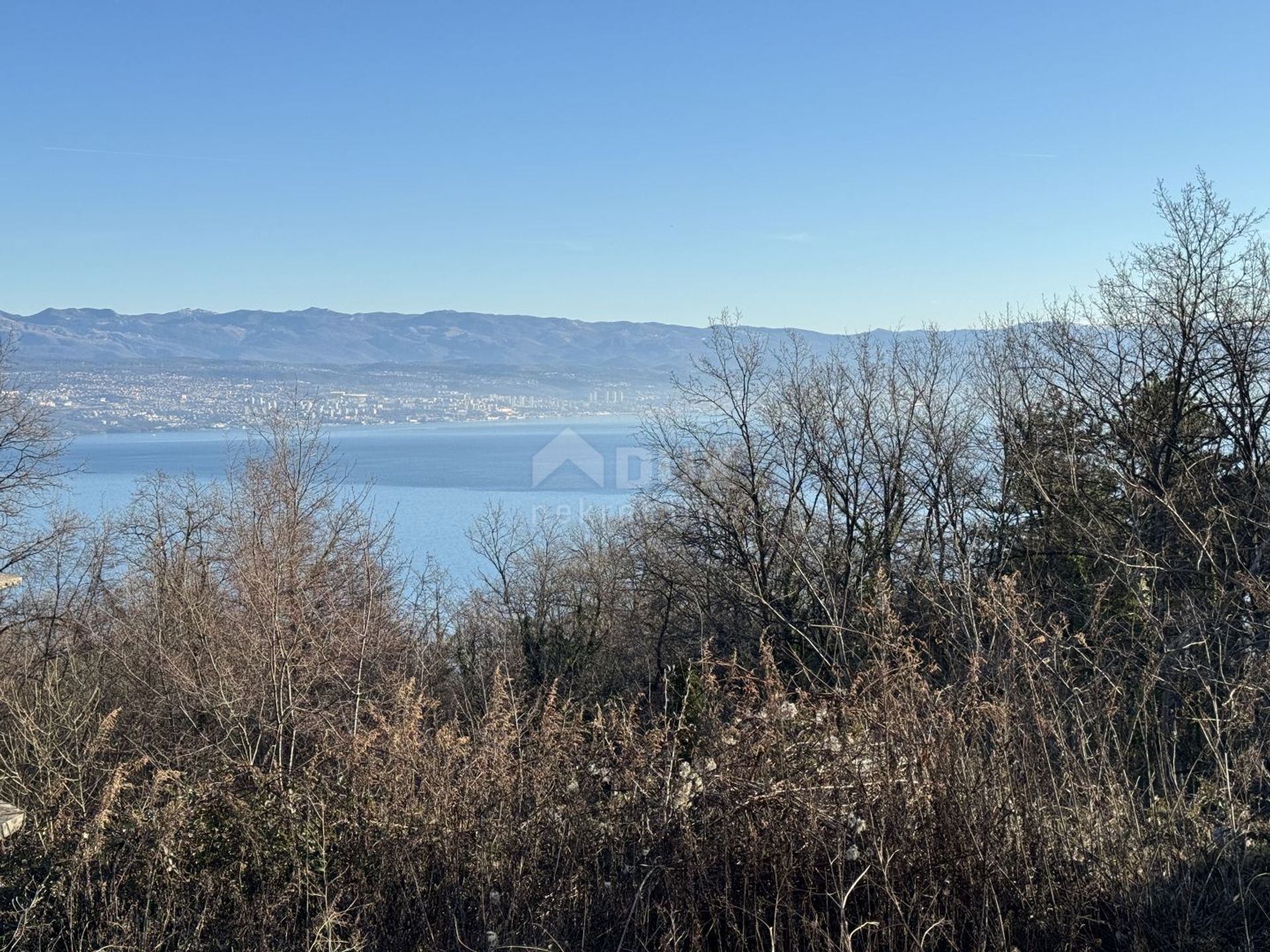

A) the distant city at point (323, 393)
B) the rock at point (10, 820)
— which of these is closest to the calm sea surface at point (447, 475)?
the distant city at point (323, 393)

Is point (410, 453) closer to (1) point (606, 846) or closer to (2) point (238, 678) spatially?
(2) point (238, 678)

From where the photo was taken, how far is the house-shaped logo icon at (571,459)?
110438mm

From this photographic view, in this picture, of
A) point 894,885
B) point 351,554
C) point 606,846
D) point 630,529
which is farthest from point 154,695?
point 630,529

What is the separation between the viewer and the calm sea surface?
78750 millimetres

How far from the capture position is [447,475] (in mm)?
128625

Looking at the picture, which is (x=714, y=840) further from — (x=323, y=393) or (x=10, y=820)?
(x=323, y=393)

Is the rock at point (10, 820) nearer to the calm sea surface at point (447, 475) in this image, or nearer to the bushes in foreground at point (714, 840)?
the bushes in foreground at point (714, 840)

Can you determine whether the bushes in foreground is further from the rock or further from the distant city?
the distant city

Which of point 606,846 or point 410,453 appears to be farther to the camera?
point 410,453

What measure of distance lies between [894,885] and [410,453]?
160290mm

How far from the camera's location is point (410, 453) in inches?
6334

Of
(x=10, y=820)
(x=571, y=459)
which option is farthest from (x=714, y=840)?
(x=571, y=459)

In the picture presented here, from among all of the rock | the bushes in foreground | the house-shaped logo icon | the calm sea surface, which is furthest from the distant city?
the bushes in foreground

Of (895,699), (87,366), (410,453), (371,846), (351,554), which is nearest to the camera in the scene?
Answer: (895,699)
